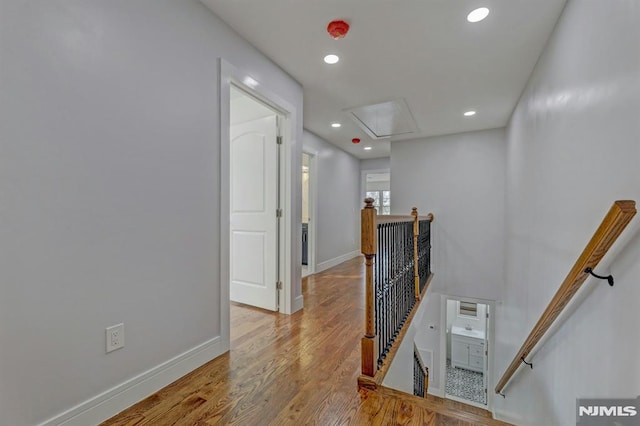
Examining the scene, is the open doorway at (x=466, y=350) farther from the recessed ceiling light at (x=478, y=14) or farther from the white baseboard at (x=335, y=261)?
the recessed ceiling light at (x=478, y=14)

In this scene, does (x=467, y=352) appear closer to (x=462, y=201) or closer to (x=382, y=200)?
(x=382, y=200)

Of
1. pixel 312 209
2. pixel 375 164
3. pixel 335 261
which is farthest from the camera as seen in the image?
pixel 375 164

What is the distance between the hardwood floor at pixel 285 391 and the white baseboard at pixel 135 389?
4 centimetres

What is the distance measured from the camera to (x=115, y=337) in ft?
4.61

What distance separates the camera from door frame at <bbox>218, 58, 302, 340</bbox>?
6.59 feet

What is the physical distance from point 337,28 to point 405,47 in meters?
0.64

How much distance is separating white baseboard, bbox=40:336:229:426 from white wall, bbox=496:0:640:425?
83.0 inches

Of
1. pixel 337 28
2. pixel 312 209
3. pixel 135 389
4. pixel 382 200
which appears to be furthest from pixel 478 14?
pixel 382 200

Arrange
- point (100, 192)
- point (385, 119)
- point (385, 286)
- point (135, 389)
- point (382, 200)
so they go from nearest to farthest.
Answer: point (100, 192) → point (135, 389) → point (385, 286) → point (385, 119) → point (382, 200)

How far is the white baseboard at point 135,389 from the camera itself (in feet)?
4.13

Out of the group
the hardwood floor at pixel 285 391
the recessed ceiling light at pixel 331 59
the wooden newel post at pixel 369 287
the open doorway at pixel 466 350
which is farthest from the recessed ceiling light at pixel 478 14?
the open doorway at pixel 466 350

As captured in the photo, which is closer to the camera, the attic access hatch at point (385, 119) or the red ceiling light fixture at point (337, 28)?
the red ceiling light fixture at point (337, 28)

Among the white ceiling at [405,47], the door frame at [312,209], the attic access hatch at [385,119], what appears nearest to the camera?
the white ceiling at [405,47]

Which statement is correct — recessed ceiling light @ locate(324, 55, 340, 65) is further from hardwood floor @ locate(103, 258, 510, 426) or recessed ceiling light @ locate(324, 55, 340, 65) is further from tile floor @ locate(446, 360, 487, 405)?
tile floor @ locate(446, 360, 487, 405)
